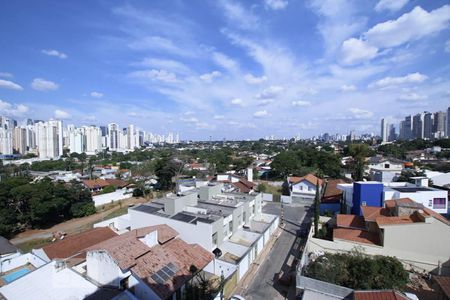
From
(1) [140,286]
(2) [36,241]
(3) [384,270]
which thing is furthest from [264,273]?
(2) [36,241]

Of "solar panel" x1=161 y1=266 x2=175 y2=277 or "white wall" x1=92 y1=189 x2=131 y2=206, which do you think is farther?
"white wall" x1=92 y1=189 x2=131 y2=206

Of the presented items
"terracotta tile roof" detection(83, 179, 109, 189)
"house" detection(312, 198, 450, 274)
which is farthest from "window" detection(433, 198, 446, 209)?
"terracotta tile roof" detection(83, 179, 109, 189)

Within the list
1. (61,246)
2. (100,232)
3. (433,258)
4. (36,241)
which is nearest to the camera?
(433,258)

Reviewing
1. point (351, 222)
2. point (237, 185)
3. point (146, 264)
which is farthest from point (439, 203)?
point (146, 264)

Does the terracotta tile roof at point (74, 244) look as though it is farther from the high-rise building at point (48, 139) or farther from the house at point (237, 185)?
the high-rise building at point (48, 139)

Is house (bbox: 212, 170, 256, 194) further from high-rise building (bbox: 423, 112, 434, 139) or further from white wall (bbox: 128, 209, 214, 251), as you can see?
high-rise building (bbox: 423, 112, 434, 139)

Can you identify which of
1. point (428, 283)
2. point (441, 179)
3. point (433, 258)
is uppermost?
point (441, 179)

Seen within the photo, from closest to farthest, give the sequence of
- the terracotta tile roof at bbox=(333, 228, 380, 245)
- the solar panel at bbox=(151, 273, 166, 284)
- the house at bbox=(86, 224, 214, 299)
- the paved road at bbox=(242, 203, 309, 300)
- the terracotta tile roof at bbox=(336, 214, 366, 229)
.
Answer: the house at bbox=(86, 224, 214, 299), the solar panel at bbox=(151, 273, 166, 284), the paved road at bbox=(242, 203, 309, 300), the terracotta tile roof at bbox=(333, 228, 380, 245), the terracotta tile roof at bbox=(336, 214, 366, 229)

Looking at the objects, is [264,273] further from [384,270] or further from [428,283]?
[428,283]
